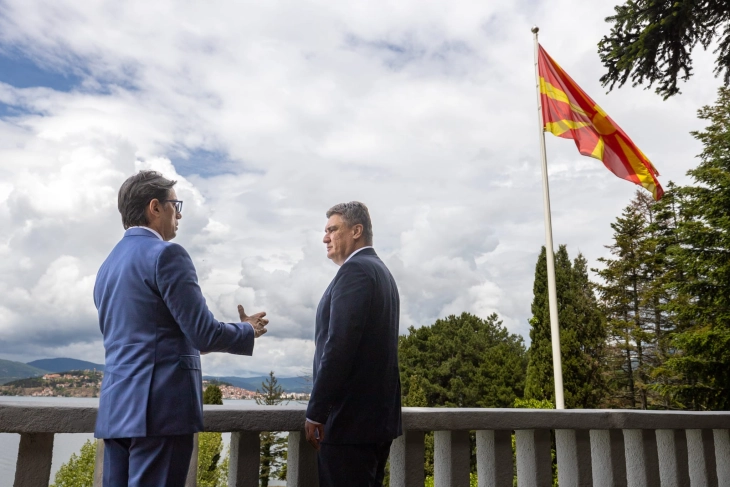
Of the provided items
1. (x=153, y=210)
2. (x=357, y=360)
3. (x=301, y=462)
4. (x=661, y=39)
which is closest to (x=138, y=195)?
(x=153, y=210)

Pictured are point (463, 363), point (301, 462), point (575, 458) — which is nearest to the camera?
point (301, 462)

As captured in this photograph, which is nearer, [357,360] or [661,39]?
[357,360]

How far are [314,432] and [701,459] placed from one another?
2205mm

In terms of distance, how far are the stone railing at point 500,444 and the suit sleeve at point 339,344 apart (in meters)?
0.12

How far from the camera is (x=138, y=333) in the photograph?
1.67 m

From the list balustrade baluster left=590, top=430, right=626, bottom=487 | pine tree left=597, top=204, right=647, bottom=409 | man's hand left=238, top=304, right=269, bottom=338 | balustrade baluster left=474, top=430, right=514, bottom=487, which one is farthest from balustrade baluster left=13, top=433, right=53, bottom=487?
pine tree left=597, top=204, right=647, bottom=409

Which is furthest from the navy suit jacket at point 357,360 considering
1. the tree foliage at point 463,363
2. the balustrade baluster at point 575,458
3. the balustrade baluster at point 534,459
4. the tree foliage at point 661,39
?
the tree foliage at point 463,363

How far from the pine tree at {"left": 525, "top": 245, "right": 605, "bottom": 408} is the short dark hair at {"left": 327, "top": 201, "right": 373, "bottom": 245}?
21683 mm

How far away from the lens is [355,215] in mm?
2369

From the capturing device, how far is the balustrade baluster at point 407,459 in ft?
7.47

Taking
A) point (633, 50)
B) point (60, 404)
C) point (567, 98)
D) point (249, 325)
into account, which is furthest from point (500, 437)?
point (567, 98)

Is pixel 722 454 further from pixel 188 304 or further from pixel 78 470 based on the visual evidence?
pixel 78 470

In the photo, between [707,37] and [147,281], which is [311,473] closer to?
[147,281]

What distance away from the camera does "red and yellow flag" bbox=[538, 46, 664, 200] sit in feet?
25.1
